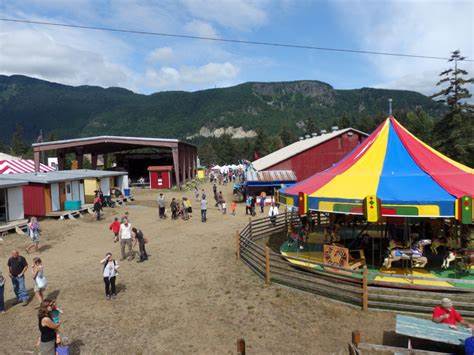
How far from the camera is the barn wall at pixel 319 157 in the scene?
3484cm

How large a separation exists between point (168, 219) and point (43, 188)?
7.83 m

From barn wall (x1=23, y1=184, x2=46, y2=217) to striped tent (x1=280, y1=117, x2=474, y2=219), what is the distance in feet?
54.5

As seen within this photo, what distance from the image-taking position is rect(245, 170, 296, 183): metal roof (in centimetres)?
3074

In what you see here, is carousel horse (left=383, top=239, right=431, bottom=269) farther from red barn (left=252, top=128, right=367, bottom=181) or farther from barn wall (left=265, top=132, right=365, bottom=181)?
barn wall (left=265, top=132, right=365, bottom=181)

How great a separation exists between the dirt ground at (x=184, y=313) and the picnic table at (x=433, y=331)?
33.1 inches

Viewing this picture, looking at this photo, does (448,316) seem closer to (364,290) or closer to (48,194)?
(364,290)

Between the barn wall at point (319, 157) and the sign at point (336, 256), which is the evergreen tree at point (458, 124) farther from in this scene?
the sign at point (336, 256)

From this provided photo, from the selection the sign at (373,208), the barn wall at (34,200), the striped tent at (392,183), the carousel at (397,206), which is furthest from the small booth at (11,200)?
the sign at (373,208)

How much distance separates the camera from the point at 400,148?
13.5 meters

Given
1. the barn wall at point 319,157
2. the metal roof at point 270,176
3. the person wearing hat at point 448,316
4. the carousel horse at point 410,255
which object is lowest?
the person wearing hat at point 448,316

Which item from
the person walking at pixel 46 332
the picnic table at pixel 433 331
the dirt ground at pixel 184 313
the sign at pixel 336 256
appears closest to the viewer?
the person walking at pixel 46 332

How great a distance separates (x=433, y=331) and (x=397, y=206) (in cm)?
407

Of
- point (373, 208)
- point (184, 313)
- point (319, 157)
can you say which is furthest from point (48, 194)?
point (319, 157)

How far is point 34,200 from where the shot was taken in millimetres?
23797
